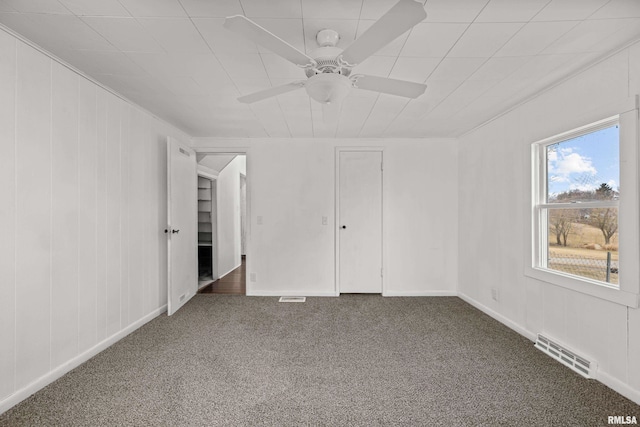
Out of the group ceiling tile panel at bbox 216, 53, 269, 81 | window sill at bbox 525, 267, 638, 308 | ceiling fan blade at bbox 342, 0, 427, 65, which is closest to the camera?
ceiling fan blade at bbox 342, 0, 427, 65

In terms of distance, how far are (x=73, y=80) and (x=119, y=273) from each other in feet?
5.23

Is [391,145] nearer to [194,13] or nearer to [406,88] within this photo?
[406,88]

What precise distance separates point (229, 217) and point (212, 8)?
4594 millimetres

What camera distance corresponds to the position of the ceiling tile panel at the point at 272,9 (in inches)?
56.9

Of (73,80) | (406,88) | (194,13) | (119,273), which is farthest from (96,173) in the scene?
(406,88)

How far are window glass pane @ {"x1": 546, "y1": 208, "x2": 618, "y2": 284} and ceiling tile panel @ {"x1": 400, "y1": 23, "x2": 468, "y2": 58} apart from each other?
161 cm

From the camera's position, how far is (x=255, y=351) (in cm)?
246

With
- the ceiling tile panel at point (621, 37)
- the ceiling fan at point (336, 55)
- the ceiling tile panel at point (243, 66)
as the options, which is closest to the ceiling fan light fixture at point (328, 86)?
the ceiling fan at point (336, 55)

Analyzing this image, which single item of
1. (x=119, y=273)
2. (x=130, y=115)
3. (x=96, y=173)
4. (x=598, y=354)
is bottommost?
(x=598, y=354)

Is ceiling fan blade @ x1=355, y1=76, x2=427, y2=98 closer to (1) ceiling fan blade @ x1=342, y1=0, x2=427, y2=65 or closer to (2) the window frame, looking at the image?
(1) ceiling fan blade @ x1=342, y1=0, x2=427, y2=65

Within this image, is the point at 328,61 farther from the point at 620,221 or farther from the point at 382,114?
the point at 620,221

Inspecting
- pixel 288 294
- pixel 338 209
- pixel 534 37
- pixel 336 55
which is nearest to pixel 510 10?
pixel 534 37

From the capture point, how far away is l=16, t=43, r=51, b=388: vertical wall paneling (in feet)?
5.86

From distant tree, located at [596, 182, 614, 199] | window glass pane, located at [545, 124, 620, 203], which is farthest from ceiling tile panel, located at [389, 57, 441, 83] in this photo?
distant tree, located at [596, 182, 614, 199]
